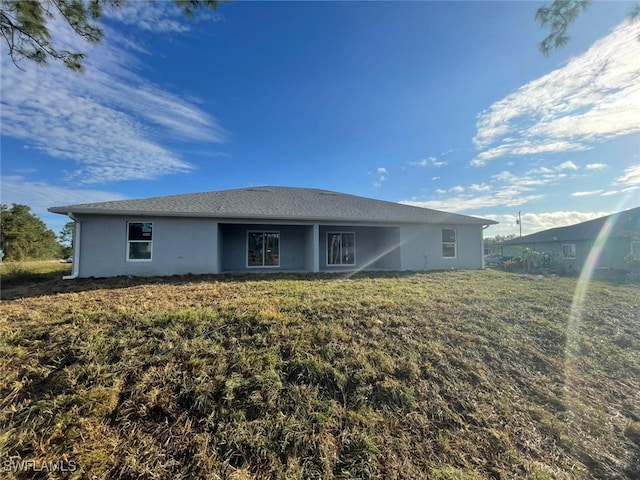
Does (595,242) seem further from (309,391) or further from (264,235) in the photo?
(309,391)

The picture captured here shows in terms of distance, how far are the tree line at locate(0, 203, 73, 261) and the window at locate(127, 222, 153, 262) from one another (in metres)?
19.9

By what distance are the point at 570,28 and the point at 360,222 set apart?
27.2 feet

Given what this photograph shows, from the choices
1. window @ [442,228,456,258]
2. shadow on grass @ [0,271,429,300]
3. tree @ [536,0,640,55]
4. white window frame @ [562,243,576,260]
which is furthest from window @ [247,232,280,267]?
white window frame @ [562,243,576,260]

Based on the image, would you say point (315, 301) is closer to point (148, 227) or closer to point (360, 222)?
point (360, 222)

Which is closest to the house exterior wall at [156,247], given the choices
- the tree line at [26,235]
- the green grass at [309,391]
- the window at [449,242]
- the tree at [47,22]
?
the green grass at [309,391]

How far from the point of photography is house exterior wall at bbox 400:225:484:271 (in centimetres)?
1305

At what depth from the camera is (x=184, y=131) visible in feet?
41.3

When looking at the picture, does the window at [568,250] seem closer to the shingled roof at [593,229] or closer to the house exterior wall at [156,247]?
the shingled roof at [593,229]

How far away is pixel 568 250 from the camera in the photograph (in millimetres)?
22547

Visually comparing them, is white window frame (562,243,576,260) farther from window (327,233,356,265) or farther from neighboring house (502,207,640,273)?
window (327,233,356,265)

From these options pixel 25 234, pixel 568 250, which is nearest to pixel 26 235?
pixel 25 234

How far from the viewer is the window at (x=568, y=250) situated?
72.7ft

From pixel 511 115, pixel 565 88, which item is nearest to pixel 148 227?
pixel 565 88

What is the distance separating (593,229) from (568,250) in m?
2.16
